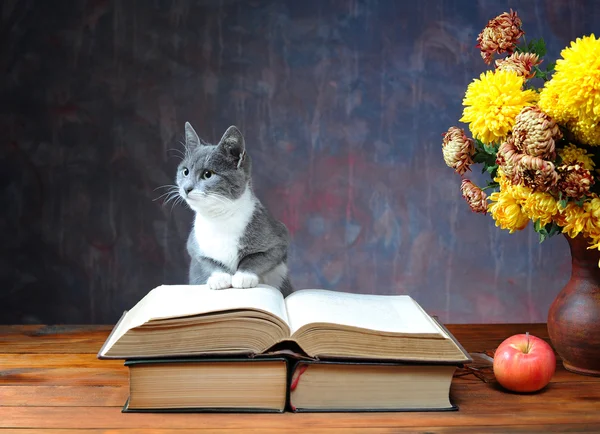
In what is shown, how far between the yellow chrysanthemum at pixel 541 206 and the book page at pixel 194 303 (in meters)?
0.42

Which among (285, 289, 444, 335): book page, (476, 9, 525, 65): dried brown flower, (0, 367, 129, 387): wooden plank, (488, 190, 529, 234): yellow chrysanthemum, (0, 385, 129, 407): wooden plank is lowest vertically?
(0, 367, 129, 387): wooden plank

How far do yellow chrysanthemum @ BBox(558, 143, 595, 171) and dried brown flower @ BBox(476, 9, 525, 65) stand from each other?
23 centimetres

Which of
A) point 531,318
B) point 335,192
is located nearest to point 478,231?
point 531,318

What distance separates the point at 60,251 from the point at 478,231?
1375 millimetres

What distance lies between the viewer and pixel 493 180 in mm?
1227

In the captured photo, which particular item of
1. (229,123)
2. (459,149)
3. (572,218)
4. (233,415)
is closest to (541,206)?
(572,218)

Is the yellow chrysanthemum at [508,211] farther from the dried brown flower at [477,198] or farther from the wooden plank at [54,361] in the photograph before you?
the wooden plank at [54,361]

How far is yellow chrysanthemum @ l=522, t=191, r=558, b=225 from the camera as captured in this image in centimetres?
109

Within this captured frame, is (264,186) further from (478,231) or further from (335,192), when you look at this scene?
(478,231)

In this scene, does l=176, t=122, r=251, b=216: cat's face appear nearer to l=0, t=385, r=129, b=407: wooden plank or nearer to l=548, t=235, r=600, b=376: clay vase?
l=0, t=385, r=129, b=407: wooden plank

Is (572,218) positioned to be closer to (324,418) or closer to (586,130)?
(586,130)

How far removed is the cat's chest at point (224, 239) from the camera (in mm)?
1454

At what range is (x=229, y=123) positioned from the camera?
7.44 feet

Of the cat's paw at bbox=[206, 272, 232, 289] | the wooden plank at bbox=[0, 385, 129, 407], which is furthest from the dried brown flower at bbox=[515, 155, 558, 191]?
the wooden plank at bbox=[0, 385, 129, 407]
